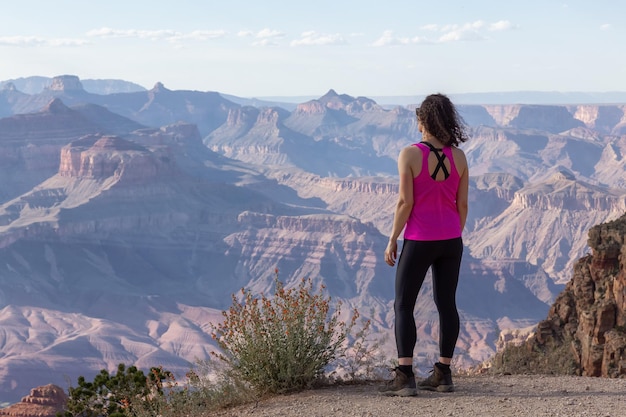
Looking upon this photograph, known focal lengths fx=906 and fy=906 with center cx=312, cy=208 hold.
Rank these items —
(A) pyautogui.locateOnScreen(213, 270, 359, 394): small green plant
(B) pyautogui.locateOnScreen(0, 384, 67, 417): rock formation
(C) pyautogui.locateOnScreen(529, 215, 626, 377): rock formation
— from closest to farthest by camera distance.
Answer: (A) pyautogui.locateOnScreen(213, 270, 359, 394): small green plant
(C) pyautogui.locateOnScreen(529, 215, 626, 377): rock formation
(B) pyautogui.locateOnScreen(0, 384, 67, 417): rock formation

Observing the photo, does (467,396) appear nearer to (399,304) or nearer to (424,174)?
(399,304)

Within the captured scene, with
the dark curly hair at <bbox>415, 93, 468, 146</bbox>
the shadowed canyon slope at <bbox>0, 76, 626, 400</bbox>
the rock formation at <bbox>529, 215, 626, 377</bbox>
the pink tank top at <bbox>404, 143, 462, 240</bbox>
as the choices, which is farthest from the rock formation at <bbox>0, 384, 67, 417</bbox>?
the shadowed canyon slope at <bbox>0, 76, 626, 400</bbox>

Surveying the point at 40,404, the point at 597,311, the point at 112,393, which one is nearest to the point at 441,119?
the point at 112,393

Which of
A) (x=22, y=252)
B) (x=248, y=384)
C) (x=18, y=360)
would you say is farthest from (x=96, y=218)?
(x=248, y=384)

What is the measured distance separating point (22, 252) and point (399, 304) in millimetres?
150441

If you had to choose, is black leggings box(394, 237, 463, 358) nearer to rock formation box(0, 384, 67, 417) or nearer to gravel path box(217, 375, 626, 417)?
gravel path box(217, 375, 626, 417)

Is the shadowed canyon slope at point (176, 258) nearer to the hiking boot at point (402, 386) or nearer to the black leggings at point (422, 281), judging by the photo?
the hiking boot at point (402, 386)

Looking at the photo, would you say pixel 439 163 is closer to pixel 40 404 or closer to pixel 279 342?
pixel 279 342

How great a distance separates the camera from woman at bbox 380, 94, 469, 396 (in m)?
8.32

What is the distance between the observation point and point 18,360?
350 ft

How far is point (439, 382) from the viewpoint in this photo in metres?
9.07

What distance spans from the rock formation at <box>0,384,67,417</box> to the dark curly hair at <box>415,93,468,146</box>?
1166 inches

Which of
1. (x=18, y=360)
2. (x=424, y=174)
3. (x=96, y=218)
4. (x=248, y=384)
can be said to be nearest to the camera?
(x=424, y=174)

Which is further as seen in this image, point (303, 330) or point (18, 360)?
point (18, 360)
